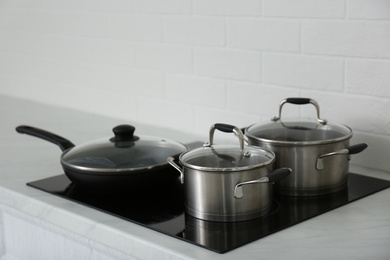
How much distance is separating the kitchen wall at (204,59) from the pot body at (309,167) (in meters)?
0.24

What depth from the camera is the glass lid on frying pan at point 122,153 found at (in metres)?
1.36

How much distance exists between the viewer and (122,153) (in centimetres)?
141

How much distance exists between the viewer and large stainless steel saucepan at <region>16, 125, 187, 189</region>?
1.34 metres

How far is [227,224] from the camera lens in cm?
121

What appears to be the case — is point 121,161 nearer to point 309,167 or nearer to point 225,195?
point 225,195

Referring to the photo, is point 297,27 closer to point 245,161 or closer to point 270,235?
point 245,161

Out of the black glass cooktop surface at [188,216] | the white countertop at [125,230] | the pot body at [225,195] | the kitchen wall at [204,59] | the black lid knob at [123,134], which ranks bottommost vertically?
the white countertop at [125,230]

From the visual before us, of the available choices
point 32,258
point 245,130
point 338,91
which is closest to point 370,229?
point 245,130

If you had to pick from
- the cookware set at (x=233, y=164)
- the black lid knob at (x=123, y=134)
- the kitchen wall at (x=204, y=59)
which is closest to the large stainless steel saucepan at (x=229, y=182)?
the cookware set at (x=233, y=164)

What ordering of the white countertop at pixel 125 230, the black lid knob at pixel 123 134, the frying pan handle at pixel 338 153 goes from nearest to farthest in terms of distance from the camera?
the white countertop at pixel 125 230 → the frying pan handle at pixel 338 153 → the black lid knob at pixel 123 134

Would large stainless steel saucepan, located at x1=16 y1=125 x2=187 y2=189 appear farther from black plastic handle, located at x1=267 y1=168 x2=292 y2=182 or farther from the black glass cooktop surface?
black plastic handle, located at x1=267 y1=168 x2=292 y2=182

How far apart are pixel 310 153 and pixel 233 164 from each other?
0.21m

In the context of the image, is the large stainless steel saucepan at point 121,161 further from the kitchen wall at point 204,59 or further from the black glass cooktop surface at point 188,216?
the kitchen wall at point 204,59

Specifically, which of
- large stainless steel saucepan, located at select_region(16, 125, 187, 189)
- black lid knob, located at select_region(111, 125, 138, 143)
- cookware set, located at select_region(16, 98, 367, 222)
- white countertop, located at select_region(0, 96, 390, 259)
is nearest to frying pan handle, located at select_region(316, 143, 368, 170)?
cookware set, located at select_region(16, 98, 367, 222)
